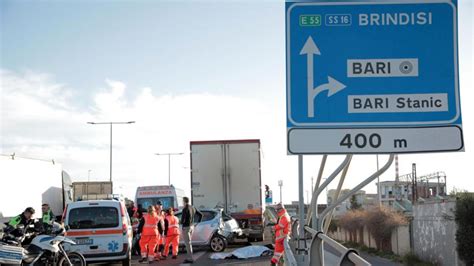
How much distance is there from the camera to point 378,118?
573cm

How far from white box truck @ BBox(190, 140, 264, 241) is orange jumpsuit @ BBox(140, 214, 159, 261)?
6.63 m

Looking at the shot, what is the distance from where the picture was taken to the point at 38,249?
14.7 metres

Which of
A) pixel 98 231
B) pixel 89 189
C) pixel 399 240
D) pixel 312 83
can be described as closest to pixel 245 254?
pixel 98 231

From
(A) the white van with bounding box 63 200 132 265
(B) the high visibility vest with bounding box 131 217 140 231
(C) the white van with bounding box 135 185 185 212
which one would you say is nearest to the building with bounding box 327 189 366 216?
(A) the white van with bounding box 63 200 132 265

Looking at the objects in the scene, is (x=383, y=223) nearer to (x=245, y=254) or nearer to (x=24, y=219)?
(x=245, y=254)

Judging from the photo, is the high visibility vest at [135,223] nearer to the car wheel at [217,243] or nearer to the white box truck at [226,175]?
the white box truck at [226,175]

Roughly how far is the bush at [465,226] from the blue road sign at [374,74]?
34.8 feet

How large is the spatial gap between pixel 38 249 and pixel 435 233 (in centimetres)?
1073

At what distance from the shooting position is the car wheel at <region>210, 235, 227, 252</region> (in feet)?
76.9

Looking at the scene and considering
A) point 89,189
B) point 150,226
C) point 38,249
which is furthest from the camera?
point 89,189

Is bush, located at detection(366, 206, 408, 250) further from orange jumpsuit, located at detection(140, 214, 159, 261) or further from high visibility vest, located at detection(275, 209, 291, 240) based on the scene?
high visibility vest, located at detection(275, 209, 291, 240)

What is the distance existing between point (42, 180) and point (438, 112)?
24.7m

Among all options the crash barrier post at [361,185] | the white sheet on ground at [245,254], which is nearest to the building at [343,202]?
the crash barrier post at [361,185]

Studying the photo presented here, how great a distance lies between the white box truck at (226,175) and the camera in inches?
1055
